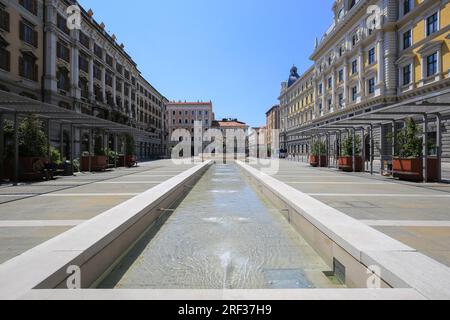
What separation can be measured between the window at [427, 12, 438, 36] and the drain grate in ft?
109

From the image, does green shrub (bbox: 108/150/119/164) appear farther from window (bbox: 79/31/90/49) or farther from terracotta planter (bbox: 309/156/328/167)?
window (bbox: 79/31/90/49)

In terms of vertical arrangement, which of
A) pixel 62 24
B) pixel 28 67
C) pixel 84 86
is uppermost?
pixel 62 24

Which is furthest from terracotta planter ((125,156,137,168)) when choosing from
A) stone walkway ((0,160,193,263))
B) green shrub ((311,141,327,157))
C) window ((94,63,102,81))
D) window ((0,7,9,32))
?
window ((94,63,102,81))

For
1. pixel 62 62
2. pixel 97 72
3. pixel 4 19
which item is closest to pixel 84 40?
pixel 97 72

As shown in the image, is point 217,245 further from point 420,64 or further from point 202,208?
point 420,64

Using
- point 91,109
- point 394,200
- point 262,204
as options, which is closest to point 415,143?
point 394,200

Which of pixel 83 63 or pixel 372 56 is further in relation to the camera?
pixel 372 56

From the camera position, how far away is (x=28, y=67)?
88.2ft

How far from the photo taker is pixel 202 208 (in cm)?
920

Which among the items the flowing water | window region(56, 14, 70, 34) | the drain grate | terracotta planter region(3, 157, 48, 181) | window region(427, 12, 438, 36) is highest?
window region(56, 14, 70, 34)

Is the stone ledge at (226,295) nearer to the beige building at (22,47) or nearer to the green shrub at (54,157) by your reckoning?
the green shrub at (54,157)

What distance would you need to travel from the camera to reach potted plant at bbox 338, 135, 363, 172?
68.0 ft

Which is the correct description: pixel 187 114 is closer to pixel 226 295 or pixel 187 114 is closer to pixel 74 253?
pixel 74 253

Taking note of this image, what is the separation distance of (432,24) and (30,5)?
117ft
